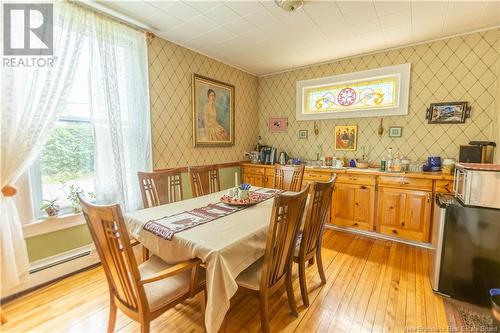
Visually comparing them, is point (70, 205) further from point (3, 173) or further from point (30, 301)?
point (30, 301)

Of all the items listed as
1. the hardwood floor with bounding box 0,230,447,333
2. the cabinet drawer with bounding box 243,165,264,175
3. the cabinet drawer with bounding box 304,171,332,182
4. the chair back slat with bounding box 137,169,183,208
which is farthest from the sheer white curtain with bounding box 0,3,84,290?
the cabinet drawer with bounding box 304,171,332,182

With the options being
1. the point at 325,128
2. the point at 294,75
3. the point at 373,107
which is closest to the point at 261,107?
the point at 294,75

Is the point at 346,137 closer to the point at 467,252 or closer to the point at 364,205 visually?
the point at 364,205

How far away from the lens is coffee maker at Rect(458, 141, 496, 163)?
249 centimetres

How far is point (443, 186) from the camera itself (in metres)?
2.55

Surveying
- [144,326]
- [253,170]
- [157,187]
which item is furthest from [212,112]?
[144,326]

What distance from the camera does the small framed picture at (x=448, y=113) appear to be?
275 cm

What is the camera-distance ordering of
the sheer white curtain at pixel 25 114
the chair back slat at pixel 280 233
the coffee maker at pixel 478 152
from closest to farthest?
the chair back slat at pixel 280 233, the sheer white curtain at pixel 25 114, the coffee maker at pixel 478 152

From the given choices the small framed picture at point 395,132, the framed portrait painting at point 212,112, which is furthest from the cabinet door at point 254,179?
the small framed picture at point 395,132

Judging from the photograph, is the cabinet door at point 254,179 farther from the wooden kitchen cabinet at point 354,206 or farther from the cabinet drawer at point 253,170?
the wooden kitchen cabinet at point 354,206

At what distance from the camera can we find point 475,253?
178 centimetres

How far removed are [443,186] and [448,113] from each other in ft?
3.18

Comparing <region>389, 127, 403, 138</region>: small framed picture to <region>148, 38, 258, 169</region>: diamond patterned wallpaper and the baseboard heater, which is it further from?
the baseboard heater

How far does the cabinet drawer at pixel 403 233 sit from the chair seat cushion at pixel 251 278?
7.12ft
